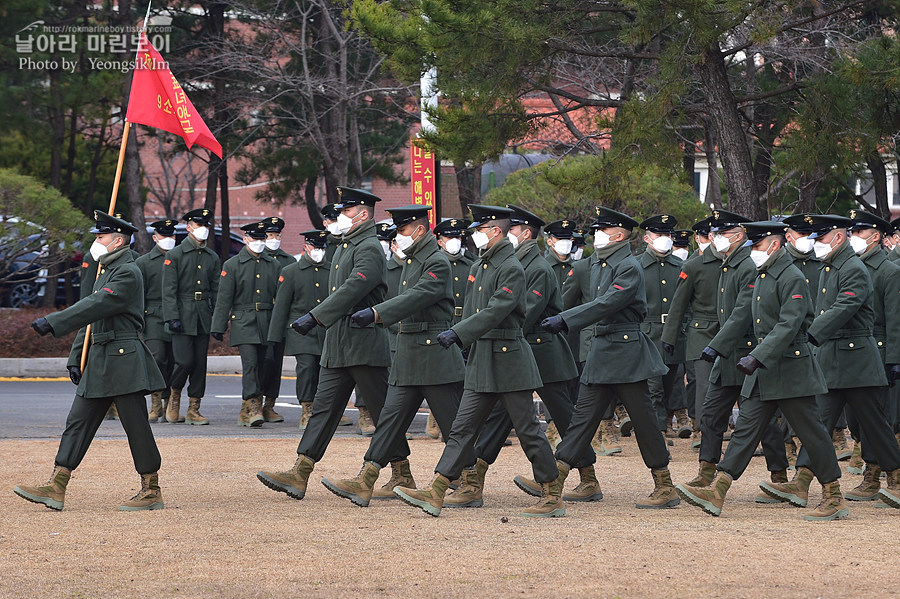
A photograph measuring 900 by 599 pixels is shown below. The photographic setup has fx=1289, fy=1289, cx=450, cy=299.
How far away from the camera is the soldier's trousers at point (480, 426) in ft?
27.0

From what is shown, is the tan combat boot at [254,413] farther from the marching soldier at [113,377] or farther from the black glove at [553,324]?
the black glove at [553,324]

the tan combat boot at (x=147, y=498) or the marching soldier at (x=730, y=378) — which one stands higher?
the marching soldier at (x=730, y=378)

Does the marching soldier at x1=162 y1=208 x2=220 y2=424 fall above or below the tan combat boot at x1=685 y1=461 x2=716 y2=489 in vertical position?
above

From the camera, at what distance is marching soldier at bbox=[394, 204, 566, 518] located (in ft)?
26.9

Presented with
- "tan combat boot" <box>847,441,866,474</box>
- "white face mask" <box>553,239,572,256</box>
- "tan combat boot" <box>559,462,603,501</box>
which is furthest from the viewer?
"white face mask" <box>553,239,572,256</box>

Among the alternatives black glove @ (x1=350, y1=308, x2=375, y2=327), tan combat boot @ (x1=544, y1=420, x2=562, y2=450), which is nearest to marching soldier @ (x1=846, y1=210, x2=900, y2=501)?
tan combat boot @ (x1=544, y1=420, x2=562, y2=450)

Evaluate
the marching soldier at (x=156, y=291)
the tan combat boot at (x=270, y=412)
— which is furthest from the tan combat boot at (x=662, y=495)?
the marching soldier at (x=156, y=291)

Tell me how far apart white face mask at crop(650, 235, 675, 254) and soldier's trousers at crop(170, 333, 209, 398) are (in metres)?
4.92

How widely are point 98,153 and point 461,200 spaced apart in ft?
27.8

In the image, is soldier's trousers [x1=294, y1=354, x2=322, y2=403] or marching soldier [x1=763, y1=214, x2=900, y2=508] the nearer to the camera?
marching soldier [x1=763, y1=214, x2=900, y2=508]

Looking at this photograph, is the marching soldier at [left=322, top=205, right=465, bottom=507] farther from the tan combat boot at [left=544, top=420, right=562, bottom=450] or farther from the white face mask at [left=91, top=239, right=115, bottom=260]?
the tan combat boot at [left=544, top=420, right=562, bottom=450]

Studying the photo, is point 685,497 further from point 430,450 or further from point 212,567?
point 430,450

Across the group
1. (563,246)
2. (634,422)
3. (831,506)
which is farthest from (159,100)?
(831,506)

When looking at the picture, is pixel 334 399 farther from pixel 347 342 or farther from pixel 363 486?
pixel 363 486
